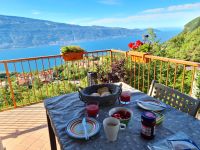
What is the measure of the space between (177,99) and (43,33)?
61.0 feet

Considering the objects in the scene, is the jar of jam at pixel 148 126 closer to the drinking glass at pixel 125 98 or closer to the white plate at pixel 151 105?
the white plate at pixel 151 105

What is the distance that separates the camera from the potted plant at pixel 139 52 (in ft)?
10.4

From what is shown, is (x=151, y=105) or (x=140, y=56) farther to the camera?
(x=140, y=56)

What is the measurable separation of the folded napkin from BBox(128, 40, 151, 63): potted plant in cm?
225

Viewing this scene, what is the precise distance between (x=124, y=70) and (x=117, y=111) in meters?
2.60

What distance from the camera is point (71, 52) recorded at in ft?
11.5

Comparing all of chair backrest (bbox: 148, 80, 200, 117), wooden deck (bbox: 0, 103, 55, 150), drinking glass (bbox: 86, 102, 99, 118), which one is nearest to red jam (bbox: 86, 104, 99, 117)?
drinking glass (bbox: 86, 102, 99, 118)

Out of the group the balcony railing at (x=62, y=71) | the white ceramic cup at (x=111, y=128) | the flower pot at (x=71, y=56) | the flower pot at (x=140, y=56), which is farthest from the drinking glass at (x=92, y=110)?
the balcony railing at (x=62, y=71)

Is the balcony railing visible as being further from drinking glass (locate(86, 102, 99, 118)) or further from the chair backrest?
drinking glass (locate(86, 102, 99, 118))

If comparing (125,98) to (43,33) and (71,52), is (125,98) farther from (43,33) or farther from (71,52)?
(43,33)

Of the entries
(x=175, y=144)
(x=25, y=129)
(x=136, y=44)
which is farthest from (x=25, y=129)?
(x=136, y=44)

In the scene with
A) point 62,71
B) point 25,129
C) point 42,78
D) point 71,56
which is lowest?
point 25,129

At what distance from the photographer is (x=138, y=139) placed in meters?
1.04

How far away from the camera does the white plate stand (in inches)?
54.2
